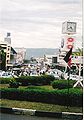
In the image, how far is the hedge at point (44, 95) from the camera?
2831mm

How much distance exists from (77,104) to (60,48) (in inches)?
28.7

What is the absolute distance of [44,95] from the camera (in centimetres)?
299

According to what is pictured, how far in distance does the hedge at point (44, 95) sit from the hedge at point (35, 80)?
28cm

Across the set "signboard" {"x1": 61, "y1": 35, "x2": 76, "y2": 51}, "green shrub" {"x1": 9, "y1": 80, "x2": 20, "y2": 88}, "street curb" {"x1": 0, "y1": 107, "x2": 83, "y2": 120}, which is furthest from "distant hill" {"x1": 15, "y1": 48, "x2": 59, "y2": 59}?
"green shrub" {"x1": 9, "y1": 80, "x2": 20, "y2": 88}

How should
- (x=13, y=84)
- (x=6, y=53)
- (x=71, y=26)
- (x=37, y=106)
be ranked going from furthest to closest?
(x=13, y=84)
(x=37, y=106)
(x=6, y=53)
(x=71, y=26)

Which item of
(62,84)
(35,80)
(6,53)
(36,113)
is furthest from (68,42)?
(35,80)

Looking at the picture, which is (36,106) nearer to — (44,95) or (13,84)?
(44,95)

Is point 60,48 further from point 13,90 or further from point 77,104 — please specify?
point 13,90

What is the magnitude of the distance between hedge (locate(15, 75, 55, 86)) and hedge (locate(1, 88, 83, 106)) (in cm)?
28

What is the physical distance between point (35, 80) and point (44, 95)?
0.48 m

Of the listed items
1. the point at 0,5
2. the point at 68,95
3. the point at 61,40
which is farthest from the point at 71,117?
the point at 0,5

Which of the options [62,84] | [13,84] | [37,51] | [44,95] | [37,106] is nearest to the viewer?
[37,51]

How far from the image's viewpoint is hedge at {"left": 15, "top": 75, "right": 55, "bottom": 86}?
10.9 ft

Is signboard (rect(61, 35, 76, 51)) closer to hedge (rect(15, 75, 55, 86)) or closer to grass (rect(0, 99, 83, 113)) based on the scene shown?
grass (rect(0, 99, 83, 113))
